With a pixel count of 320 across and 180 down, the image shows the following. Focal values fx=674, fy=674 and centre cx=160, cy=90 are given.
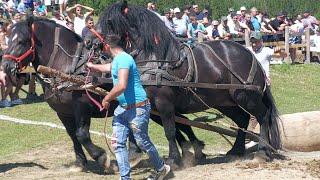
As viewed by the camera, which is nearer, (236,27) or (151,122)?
(151,122)

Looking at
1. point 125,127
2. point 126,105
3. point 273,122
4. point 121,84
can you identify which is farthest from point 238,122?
point 121,84

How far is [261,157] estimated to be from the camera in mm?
9828

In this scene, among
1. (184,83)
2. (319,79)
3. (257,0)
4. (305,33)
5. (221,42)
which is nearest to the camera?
(184,83)

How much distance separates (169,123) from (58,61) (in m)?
1.85

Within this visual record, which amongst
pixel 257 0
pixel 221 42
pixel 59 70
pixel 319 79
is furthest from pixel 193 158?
pixel 257 0

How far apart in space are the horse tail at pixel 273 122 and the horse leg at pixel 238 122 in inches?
16.3

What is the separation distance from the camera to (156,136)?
41.3ft

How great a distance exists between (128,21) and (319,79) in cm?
1265

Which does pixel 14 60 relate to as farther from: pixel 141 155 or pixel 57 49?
pixel 141 155

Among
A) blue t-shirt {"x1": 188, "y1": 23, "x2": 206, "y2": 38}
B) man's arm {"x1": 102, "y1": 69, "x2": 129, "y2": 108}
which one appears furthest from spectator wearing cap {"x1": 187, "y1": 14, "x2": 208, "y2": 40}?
man's arm {"x1": 102, "y1": 69, "x2": 129, "y2": 108}

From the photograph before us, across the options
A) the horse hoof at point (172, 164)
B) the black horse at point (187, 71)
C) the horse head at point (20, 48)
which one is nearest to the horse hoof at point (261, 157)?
the black horse at point (187, 71)

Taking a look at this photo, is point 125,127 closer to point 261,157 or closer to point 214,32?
point 261,157

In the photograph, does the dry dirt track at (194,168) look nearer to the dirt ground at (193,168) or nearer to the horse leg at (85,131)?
the dirt ground at (193,168)

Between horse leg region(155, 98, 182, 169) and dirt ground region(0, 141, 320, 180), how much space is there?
0.63 ft
